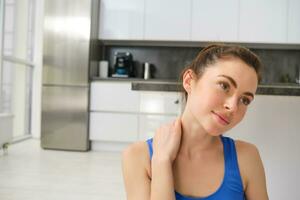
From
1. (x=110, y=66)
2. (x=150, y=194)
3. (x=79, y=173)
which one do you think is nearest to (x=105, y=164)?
(x=79, y=173)

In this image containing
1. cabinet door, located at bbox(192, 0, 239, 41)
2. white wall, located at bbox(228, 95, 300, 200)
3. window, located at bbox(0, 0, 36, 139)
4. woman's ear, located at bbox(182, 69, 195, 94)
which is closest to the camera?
woman's ear, located at bbox(182, 69, 195, 94)

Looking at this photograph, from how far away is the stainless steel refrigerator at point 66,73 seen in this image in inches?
147

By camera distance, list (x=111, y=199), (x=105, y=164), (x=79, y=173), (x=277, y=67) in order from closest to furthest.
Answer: (x=111, y=199)
(x=79, y=173)
(x=105, y=164)
(x=277, y=67)

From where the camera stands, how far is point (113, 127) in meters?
3.81

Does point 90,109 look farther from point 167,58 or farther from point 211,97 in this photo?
point 211,97

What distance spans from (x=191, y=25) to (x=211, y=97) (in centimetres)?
334

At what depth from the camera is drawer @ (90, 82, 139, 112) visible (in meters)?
3.76

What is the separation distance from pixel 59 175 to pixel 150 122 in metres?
1.35

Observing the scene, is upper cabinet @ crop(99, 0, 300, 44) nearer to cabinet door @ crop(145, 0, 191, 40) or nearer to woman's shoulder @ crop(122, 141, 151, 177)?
cabinet door @ crop(145, 0, 191, 40)

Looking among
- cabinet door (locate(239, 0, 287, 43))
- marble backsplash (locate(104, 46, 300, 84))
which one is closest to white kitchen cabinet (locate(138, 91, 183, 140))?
marble backsplash (locate(104, 46, 300, 84))

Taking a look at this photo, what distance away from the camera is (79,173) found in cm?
278

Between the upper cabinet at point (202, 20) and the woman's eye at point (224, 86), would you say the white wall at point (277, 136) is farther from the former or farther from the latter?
the upper cabinet at point (202, 20)

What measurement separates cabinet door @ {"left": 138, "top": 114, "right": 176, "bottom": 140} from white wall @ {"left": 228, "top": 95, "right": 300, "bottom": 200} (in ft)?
7.73

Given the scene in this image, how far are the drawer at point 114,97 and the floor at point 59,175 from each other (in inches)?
21.7
